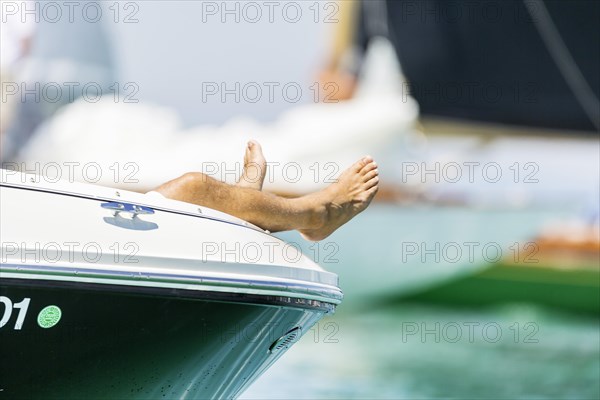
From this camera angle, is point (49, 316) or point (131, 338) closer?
point (49, 316)

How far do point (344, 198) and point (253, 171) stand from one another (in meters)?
0.30

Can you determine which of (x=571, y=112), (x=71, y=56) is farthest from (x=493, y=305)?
(x=71, y=56)

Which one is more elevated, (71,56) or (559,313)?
(71,56)

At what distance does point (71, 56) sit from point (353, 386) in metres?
8.37

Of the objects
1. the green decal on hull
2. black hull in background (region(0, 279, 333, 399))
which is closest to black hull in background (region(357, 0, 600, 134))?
black hull in background (region(0, 279, 333, 399))

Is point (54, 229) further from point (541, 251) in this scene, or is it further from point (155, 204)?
point (541, 251)

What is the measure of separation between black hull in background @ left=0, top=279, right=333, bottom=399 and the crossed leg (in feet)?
1.00

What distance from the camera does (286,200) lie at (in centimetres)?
359

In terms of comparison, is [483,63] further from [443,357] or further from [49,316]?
[49,316]

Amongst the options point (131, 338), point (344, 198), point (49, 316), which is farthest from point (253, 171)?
point (49, 316)

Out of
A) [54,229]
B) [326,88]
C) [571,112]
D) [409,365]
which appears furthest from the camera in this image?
[326,88]

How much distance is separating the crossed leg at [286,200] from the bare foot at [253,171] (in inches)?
0.4

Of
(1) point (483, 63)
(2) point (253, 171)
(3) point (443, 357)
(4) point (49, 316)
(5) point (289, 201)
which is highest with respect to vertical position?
(1) point (483, 63)

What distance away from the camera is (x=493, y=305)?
12367 mm
